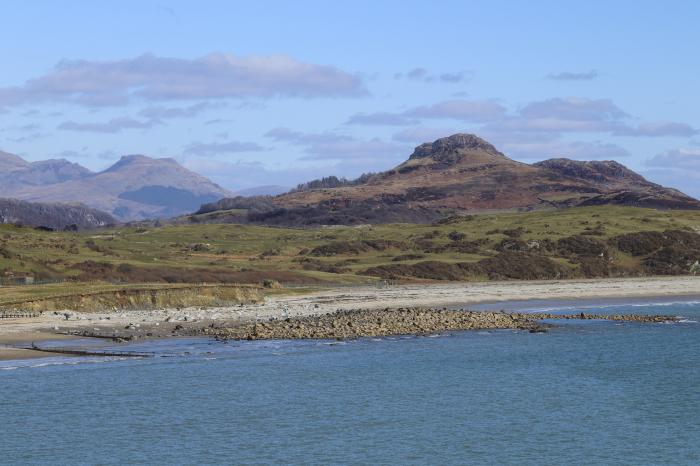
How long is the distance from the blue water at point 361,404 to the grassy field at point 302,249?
114 ft

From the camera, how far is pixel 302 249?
498ft

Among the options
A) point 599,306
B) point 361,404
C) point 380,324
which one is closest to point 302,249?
point 599,306

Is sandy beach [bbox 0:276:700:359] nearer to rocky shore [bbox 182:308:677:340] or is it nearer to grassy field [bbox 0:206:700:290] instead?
rocky shore [bbox 182:308:677:340]

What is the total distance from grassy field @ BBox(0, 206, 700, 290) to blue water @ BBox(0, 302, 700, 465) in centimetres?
3488

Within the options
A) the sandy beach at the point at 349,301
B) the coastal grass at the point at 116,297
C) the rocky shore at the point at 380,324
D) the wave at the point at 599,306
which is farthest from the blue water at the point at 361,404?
the wave at the point at 599,306

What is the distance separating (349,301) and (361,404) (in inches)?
1764

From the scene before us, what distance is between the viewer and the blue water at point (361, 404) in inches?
1423

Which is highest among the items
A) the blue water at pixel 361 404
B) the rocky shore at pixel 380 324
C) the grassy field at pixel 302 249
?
the grassy field at pixel 302 249

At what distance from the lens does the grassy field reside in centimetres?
10538

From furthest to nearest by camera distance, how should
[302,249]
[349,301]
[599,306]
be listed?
[302,249] < [599,306] < [349,301]

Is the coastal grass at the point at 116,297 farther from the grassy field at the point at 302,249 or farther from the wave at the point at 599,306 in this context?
the wave at the point at 599,306

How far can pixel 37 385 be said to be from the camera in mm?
46094

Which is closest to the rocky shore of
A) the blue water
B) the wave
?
the blue water

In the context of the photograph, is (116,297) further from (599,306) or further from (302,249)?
(302,249)
